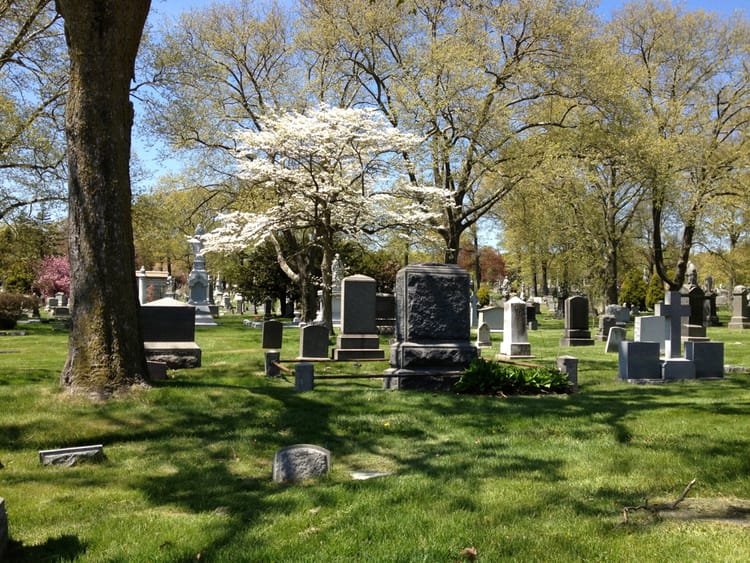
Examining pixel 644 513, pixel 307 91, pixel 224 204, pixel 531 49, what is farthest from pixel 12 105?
pixel 644 513

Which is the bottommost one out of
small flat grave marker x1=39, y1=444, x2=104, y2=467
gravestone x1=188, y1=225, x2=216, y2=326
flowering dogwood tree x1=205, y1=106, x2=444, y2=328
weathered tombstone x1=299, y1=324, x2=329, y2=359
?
small flat grave marker x1=39, y1=444, x2=104, y2=467

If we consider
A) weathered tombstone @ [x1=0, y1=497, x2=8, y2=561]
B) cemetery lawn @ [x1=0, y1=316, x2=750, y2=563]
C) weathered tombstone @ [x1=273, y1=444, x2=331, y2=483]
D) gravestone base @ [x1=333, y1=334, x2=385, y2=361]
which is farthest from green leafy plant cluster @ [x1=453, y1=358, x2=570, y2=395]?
weathered tombstone @ [x1=0, y1=497, x2=8, y2=561]

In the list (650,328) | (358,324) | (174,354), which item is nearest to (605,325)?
(650,328)

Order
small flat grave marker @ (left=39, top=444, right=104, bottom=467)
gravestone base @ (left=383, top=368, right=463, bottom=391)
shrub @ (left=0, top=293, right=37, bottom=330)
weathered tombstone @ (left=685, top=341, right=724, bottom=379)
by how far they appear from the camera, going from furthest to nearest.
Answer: shrub @ (left=0, top=293, right=37, bottom=330), weathered tombstone @ (left=685, top=341, right=724, bottom=379), gravestone base @ (left=383, top=368, right=463, bottom=391), small flat grave marker @ (left=39, top=444, right=104, bottom=467)

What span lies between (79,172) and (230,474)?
4.56 m

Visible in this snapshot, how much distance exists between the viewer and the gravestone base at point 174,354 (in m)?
12.8

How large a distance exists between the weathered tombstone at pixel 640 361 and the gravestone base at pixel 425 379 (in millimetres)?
3737

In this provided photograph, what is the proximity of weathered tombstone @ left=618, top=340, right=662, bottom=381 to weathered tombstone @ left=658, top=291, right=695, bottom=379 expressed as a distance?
197 millimetres

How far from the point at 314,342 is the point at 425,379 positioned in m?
5.22

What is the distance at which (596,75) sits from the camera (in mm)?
22500

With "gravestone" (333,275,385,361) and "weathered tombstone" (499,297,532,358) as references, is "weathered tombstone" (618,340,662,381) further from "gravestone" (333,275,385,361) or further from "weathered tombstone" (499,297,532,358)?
"gravestone" (333,275,385,361)

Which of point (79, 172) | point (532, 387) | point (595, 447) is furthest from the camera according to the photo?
point (532, 387)

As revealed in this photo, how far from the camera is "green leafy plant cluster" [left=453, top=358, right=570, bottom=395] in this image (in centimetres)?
988

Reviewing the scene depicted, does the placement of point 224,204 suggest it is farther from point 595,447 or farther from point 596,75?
point 595,447
